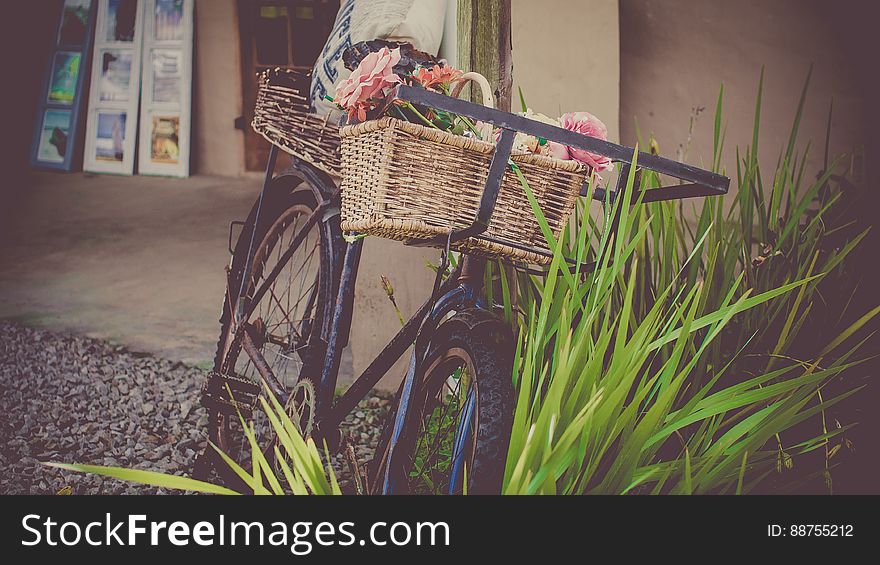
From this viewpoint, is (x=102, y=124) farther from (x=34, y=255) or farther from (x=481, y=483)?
(x=481, y=483)

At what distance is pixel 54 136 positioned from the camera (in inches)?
267

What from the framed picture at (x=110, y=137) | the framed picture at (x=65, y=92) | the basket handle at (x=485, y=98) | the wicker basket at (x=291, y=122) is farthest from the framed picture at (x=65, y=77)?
the basket handle at (x=485, y=98)

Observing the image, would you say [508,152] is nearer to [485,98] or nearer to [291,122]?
[485,98]

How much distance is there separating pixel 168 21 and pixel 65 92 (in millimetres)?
1107

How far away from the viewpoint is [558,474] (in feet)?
4.04

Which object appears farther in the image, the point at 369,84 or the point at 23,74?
the point at 23,74

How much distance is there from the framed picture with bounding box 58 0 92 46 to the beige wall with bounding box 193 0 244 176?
105 centimetres

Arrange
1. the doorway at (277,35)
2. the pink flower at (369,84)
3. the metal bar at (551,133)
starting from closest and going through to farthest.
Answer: the metal bar at (551,133) → the pink flower at (369,84) → the doorway at (277,35)

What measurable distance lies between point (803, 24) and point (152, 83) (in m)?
5.02

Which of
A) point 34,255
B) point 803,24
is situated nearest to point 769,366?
point 803,24

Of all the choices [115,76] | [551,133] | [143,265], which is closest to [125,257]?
[143,265]

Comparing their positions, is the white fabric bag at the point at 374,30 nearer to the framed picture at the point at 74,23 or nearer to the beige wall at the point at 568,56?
the beige wall at the point at 568,56

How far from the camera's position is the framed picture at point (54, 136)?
6738 mm

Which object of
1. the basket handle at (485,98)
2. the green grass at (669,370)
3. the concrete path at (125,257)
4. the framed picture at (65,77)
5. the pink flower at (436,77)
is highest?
the framed picture at (65,77)
